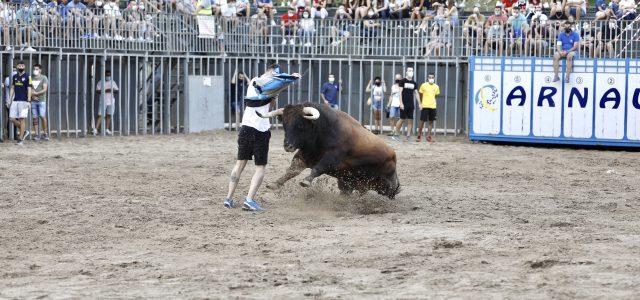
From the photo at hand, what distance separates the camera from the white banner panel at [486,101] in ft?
86.1

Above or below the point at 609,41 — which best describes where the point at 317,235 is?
below

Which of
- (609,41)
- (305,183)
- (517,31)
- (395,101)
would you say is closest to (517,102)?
(517,31)

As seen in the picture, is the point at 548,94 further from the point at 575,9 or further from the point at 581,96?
the point at 575,9

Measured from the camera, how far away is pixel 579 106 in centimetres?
2520

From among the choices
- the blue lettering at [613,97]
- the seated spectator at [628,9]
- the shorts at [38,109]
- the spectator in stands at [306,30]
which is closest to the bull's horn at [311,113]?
the shorts at [38,109]

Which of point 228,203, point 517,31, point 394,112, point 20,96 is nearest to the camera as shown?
point 228,203

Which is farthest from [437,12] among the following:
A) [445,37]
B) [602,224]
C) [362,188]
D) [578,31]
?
[602,224]

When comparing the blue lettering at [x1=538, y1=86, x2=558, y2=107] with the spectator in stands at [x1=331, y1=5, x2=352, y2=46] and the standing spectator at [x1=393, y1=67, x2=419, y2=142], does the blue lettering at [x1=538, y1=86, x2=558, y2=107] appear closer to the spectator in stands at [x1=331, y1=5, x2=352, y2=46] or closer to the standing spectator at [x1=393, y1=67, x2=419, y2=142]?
the standing spectator at [x1=393, y1=67, x2=419, y2=142]

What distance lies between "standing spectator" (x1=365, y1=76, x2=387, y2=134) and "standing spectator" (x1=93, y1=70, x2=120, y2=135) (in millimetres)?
6587

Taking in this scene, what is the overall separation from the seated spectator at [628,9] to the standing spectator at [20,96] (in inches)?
525

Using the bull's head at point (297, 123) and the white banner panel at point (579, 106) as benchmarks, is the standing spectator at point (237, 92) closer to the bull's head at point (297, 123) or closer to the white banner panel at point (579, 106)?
the white banner panel at point (579, 106)

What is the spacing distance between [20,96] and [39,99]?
2.47 feet

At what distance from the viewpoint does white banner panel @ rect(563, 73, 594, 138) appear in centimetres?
2509

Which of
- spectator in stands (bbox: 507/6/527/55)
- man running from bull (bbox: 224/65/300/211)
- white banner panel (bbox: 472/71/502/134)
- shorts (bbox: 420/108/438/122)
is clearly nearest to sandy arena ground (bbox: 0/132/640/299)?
man running from bull (bbox: 224/65/300/211)
